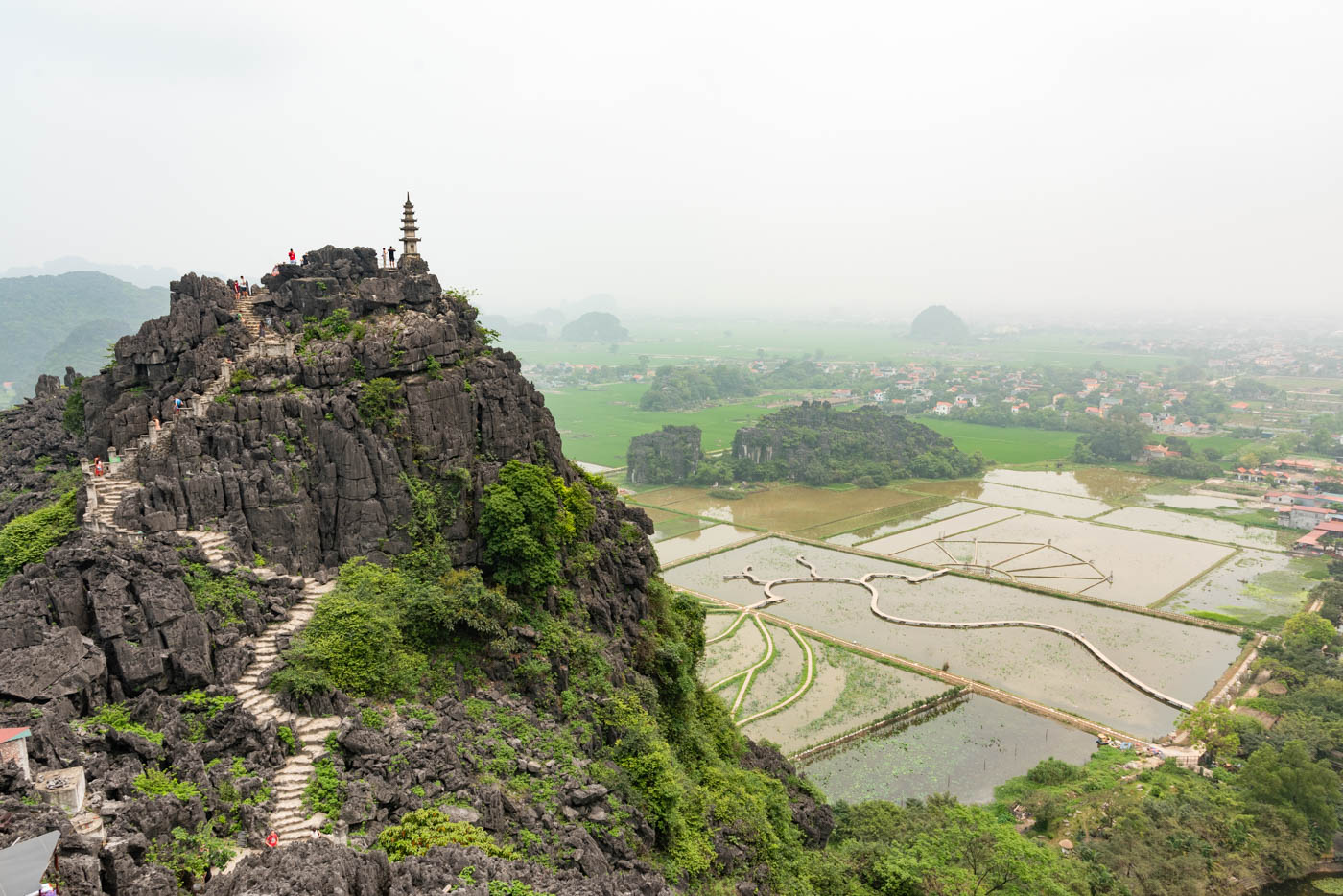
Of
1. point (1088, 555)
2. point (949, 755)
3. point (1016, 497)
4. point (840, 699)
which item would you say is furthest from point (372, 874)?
point (1016, 497)

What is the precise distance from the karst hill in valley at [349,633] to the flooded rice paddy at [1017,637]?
2164cm

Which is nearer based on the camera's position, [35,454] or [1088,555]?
[35,454]

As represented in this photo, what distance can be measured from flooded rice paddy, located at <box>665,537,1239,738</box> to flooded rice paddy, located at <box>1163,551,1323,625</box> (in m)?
5.54

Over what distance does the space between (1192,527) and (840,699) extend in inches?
2199

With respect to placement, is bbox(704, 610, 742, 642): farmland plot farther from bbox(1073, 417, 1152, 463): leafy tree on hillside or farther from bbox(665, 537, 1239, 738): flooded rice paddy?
bbox(1073, 417, 1152, 463): leafy tree on hillside

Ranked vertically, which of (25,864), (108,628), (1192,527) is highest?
(108,628)

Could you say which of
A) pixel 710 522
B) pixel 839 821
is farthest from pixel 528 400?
pixel 710 522

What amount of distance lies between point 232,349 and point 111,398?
5.57 meters

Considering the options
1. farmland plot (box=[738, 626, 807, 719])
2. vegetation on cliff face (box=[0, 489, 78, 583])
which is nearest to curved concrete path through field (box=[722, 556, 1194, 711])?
farmland plot (box=[738, 626, 807, 719])

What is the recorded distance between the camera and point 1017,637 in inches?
2020

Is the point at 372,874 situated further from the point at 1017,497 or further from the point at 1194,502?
the point at 1194,502

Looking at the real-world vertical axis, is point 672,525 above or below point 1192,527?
above

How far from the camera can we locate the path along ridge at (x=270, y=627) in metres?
15.8

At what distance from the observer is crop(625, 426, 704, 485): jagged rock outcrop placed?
97875 mm
